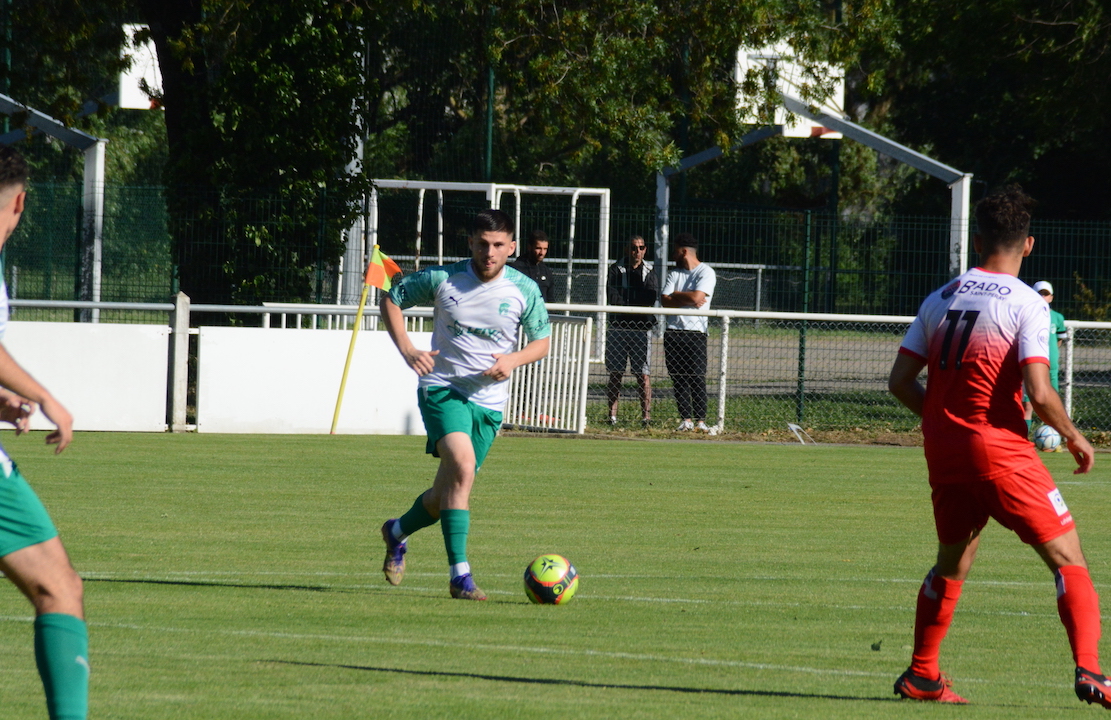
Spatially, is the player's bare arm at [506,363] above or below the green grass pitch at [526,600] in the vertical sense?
above

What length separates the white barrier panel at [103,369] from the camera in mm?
16375

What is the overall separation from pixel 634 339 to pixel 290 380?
4253mm

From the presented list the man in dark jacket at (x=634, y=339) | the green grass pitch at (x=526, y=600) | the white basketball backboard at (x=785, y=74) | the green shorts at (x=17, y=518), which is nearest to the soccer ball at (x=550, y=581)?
the green grass pitch at (x=526, y=600)

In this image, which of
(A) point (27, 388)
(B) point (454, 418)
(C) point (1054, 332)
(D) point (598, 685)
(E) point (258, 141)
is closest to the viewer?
(A) point (27, 388)

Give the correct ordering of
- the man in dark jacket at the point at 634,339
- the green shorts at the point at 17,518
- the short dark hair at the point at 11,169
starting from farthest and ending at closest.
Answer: the man in dark jacket at the point at 634,339, the short dark hair at the point at 11,169, the green shorts at the point at 17,518

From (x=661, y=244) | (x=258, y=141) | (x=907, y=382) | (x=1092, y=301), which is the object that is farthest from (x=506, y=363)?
(x=1092, y=301)

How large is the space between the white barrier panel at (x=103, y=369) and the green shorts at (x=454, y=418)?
30.0 feet

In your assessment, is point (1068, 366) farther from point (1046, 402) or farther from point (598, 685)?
point (598, 685)

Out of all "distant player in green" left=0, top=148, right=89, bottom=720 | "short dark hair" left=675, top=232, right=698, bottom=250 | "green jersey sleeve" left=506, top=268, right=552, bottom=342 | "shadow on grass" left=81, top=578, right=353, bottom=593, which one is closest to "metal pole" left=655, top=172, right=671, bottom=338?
"short dark hair" left=675, top=232, right=698, bottom=250

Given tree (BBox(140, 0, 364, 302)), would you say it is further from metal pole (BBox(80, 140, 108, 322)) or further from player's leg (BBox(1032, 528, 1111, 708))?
player's leg (BBox(1032, 528, 1111, 708))

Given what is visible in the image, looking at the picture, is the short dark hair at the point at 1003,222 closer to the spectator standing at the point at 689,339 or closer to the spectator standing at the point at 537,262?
the spectator standing at the point at 537,262

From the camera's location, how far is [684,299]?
59.7 ft

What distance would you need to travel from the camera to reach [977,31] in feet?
78.5

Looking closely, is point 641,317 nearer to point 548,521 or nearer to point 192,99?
point 192,99
